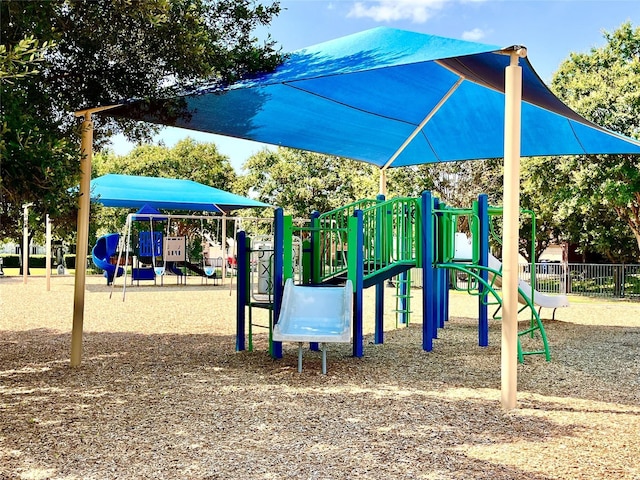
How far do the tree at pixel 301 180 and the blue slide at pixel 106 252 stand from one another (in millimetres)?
11264

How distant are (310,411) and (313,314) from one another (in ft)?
6.57

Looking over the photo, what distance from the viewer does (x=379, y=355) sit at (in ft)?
23.9

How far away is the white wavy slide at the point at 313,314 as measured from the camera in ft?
20.3

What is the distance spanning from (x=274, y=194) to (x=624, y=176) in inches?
706

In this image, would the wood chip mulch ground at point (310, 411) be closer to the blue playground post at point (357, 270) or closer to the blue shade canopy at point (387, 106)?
the blue playground post at point (357, 270)

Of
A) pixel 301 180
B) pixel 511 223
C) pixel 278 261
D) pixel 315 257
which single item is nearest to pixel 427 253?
pixel 315 257

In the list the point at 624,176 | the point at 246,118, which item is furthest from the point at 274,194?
the point at 246,118

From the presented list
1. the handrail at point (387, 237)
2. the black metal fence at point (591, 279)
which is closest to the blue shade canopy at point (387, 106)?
the handrail at point (387, 237)

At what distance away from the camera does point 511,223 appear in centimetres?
487

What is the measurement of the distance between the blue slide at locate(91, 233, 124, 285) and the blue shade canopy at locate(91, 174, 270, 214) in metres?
1.18

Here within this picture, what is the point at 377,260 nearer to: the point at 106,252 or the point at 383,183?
the point at 383,183

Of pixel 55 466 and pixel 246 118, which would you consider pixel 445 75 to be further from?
pixel 55 466

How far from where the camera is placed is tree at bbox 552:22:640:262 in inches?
604

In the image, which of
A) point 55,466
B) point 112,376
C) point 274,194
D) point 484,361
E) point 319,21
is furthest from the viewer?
point 274,194
